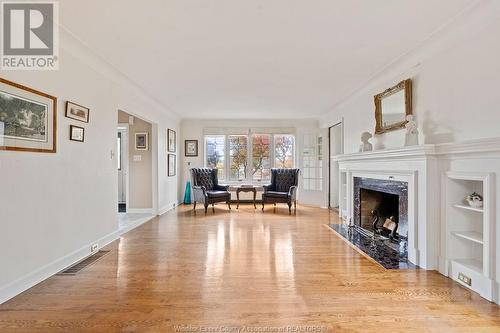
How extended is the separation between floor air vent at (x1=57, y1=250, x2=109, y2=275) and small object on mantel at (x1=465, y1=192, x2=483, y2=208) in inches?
148

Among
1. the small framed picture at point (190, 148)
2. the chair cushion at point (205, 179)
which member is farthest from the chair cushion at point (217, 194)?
the small framed picture at point (190, 148)

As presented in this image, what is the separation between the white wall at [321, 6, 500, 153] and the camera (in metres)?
2.30

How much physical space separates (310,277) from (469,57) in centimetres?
251

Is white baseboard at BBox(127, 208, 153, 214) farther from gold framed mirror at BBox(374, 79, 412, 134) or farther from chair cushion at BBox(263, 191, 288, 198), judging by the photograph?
gold framed mirror at BBox(374, 79, 412, 134)

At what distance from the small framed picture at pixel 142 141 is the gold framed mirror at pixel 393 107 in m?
4.53

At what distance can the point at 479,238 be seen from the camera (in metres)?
2.36

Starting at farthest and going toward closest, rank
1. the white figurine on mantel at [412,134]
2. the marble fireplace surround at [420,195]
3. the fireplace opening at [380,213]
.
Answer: the fireplace opening at [380,213] < the white figurine on mantel at [412,134] < the marble fireplace surround at [420,195]

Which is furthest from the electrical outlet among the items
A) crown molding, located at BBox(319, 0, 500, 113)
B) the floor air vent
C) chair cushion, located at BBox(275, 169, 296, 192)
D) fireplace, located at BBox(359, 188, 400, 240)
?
chair cushion, located at BBox(275, 169, 296, 192)

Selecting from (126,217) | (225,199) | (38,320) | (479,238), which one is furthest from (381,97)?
(126,217)

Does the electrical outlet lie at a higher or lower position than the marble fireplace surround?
lower

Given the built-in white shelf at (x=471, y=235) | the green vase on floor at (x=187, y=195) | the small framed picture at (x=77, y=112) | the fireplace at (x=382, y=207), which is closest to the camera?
the built-in white shelf at (x=471, y=235)

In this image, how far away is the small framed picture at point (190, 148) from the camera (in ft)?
25.2

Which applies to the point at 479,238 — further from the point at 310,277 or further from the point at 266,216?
the point at 266,216

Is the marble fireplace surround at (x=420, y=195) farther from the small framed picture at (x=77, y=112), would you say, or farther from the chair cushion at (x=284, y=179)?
the small framed picture at (x=77, y=112)
